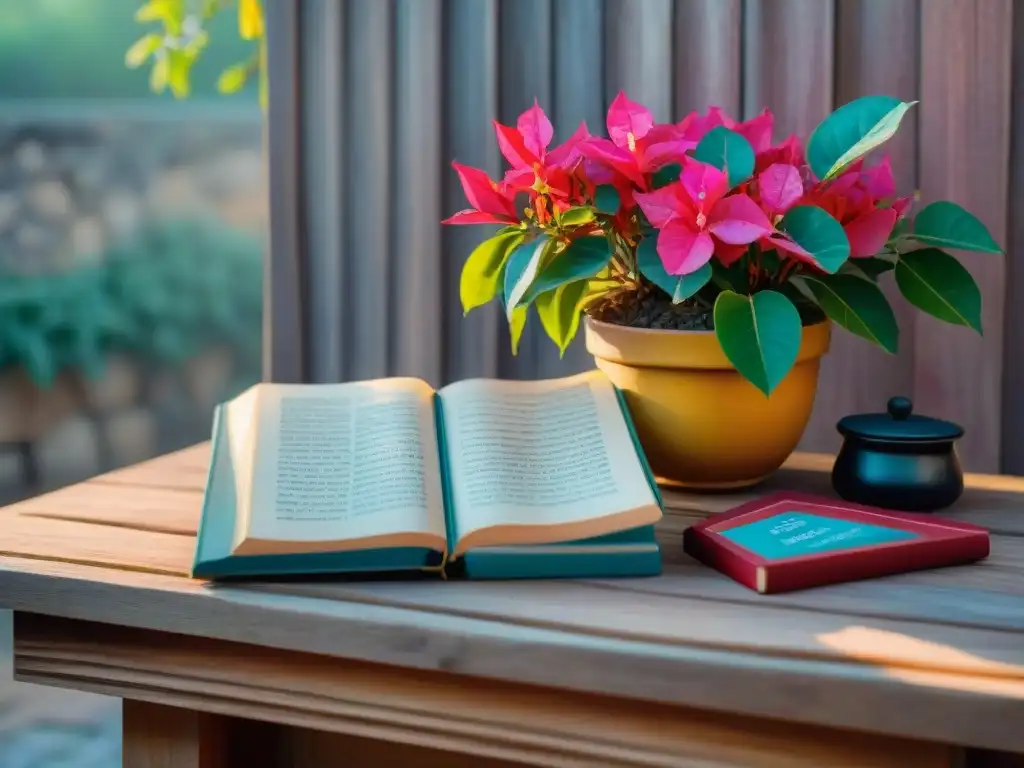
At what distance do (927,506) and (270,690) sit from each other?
555 mm

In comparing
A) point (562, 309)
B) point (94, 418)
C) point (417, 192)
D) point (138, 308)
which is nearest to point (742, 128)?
point (562, 309)

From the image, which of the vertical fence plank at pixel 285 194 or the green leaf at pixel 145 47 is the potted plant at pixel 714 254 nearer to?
the vertical fence plank at pixel 285 194

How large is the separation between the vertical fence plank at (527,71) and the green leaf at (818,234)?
546 millimetres

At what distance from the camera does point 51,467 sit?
93.7 inches

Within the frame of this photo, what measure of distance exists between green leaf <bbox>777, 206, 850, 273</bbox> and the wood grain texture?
1.18 feet

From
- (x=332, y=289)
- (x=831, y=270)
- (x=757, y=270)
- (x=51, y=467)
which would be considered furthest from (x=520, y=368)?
(x=51, y=467)

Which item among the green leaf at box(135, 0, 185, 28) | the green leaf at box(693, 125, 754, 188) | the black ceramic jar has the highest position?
the green leaf at box(135, 0, 185, 28)

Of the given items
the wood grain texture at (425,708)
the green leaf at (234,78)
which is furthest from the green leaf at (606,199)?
the green leaf at (234,78)

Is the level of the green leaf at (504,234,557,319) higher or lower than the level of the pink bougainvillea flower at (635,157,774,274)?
lower

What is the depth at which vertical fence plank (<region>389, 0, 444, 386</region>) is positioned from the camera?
4.72 ft

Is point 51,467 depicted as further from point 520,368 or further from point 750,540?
point 750,540

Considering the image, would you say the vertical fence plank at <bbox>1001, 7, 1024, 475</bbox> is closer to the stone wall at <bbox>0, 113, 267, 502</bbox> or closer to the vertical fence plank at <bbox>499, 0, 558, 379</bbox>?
the vertical fence plank at <bbox>499, 0, 558, 379</bbox>

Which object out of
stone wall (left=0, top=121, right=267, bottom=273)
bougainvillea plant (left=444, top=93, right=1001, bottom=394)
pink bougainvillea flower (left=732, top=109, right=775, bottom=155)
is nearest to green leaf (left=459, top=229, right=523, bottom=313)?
bougainvillea plant (left=444, top=93, right=1001, bottom=394)

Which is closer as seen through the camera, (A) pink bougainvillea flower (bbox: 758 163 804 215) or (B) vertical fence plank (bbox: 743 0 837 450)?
(A) pink bougainvillea flower (bbox: 758 163 804 215)
